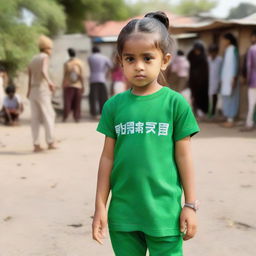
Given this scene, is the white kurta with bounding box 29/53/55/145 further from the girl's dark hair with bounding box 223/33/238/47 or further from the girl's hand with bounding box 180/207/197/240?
the girl's hand with bounding box 180/207/197/240

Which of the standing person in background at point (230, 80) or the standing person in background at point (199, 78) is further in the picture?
the standing person in background at point (199, 78)

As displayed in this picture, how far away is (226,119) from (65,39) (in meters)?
19.5

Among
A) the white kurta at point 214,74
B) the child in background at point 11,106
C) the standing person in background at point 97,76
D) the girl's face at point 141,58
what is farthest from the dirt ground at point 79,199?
the standing person in background at point 97,76

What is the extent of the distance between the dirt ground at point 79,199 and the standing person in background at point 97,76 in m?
3.94

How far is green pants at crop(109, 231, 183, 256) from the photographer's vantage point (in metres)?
2.06

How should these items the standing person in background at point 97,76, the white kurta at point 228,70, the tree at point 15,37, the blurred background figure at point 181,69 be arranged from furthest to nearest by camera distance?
1. the tree at point 15,37
2. the blurred background figure at point 181,69
3. the standing person in background at point 97,76
4. the white kurta at point 228,70

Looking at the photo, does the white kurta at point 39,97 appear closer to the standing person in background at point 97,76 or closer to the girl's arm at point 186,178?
the standing person in background at point 97,76

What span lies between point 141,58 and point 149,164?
0.40 metres

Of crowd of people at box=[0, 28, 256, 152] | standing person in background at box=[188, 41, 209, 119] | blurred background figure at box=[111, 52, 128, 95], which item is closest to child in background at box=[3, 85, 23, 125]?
crowd of people at box=[0, 28, 256, 152]

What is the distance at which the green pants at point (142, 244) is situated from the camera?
6.76ft

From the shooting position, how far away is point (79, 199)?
5004 millimetres

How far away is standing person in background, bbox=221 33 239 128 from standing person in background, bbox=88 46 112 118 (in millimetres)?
2955

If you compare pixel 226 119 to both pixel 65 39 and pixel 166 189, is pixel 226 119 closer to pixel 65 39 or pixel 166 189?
pixel 166 189

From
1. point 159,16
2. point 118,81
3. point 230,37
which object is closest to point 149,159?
point 159,16
